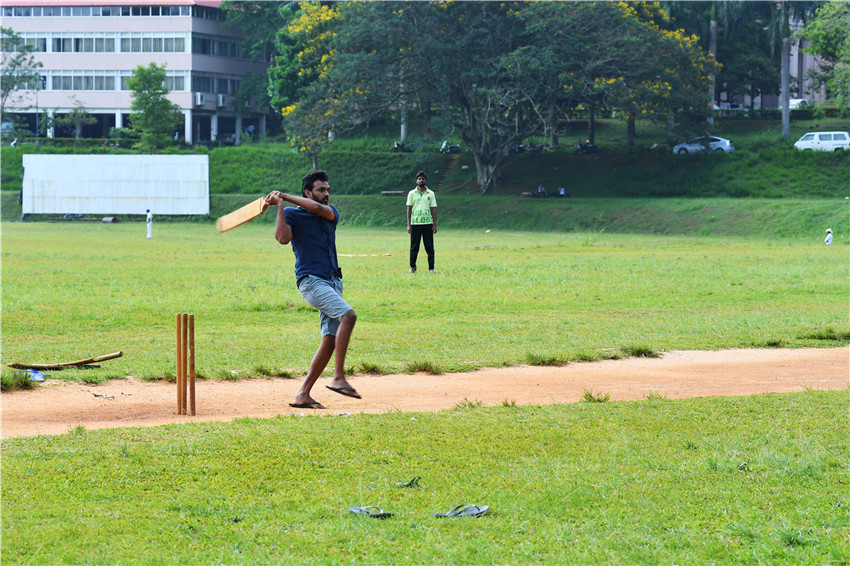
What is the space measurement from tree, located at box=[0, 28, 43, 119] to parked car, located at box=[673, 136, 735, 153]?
49.5 meters

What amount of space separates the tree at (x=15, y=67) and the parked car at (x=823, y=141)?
56.3 m

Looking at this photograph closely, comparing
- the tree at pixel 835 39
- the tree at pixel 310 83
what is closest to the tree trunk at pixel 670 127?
the tree at pixel 835 39

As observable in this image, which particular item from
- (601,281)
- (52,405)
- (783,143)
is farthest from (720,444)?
(783,143)

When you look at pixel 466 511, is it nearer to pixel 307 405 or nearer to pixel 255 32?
pixel 307 405

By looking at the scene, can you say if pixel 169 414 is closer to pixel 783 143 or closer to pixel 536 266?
pixel 536 266

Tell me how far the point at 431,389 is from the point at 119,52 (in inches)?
3105

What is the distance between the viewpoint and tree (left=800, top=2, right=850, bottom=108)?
52906 millimetres

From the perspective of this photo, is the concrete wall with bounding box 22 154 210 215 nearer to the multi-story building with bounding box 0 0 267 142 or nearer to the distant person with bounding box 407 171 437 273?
the multi-story building with bounding box 0 0 267 142

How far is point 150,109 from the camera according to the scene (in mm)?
69125

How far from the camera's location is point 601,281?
21141 mm

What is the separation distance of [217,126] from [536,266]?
6812cm

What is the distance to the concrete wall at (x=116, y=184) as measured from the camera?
59500mm

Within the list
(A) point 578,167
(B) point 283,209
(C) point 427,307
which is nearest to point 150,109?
(A) point 578,167

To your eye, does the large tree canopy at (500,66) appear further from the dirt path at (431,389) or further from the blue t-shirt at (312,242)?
the blue t-shirt at (312,242)
